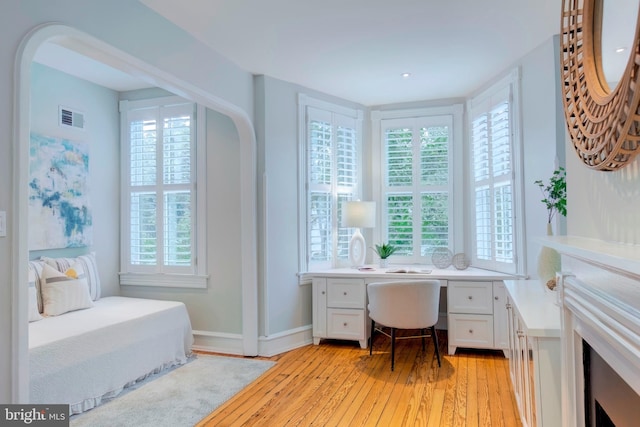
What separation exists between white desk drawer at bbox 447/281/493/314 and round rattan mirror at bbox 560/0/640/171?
2.77 m

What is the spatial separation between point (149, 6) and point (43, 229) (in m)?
2.31

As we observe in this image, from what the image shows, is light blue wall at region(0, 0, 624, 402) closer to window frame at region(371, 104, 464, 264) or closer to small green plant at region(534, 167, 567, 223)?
→ small green plant at region(534, 167, 567, 223)

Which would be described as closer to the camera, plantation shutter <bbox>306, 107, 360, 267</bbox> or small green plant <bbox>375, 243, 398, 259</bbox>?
plantation shutter <bbox>306, 107, 360, 267</bbox>

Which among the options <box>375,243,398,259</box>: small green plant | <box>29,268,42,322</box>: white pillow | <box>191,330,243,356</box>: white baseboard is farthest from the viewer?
<box>375,243,398,259</box>: small green plant

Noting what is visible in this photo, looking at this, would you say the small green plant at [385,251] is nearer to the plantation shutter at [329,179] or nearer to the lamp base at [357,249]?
the lamp base at [357,249]

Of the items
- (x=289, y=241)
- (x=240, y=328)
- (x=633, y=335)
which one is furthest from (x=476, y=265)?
(x=633, y=335)

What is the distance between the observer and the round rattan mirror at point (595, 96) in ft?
2.71

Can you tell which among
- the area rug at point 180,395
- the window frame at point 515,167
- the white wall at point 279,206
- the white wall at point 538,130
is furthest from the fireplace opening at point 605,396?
the white wall at point 279,206

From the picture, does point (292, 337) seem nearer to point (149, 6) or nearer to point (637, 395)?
point (149, 6)

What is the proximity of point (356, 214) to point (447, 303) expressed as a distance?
1.29 m

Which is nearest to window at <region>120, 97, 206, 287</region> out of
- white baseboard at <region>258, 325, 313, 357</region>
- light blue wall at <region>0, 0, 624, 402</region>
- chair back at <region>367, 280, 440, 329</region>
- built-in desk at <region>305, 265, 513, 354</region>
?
light blue wall at <region>0, 0, 624, 402</region>

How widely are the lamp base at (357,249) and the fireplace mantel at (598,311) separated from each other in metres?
2.98

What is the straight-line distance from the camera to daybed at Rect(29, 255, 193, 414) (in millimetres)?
2623

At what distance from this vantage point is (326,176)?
14.8 feet
